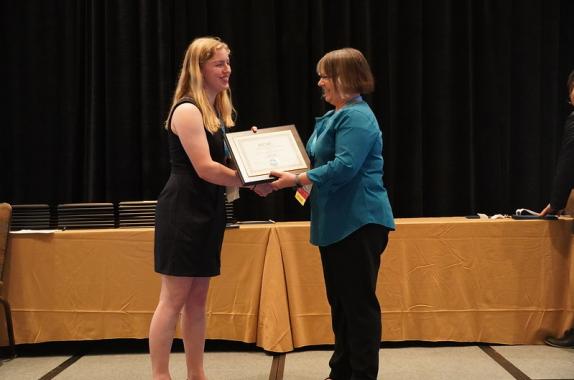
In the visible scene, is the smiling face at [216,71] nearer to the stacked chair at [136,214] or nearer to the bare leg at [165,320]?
the bare leg at [165,320]

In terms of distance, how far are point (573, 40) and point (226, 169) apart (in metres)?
3.09

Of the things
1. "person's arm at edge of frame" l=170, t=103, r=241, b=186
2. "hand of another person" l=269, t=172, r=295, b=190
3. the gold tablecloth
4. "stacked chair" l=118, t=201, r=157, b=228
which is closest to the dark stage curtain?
"stacked chair" l=118, t=201, r=157, b=228

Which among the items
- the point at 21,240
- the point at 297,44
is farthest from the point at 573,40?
the point at 21,240

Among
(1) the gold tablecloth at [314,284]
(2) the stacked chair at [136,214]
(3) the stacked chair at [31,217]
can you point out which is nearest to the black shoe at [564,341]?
(1) the gold tablecloth at [314,284]

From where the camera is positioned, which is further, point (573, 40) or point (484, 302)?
point (573, 40)

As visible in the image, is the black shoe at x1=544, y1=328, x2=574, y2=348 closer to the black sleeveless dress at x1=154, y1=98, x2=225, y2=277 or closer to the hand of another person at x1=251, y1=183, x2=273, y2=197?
the hand of another person at x1=251, y1=183, x2=273, y2=197

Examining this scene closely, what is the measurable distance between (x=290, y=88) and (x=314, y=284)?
1.42 m

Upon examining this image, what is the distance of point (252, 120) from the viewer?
13.1ft

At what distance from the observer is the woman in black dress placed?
2232 millimetres

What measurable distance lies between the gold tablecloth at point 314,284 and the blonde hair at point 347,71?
3.59ft

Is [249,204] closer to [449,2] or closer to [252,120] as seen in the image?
[252,120]

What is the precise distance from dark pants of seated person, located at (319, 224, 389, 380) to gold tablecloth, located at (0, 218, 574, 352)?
2.93ft

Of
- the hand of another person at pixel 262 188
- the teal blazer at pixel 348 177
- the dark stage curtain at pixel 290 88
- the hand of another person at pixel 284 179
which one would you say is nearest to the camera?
the teal blazer at pixel 348 177

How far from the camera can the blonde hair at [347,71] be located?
2289mm
